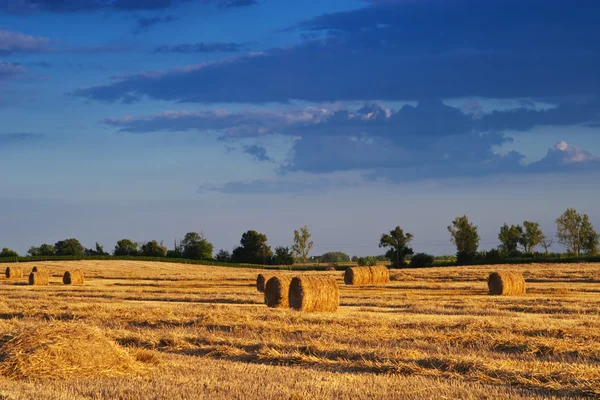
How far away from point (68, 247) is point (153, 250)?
18200 mm

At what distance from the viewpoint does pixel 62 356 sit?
11977 mm

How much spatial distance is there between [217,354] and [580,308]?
1270cm

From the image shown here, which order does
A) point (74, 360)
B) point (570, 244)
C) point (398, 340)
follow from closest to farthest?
point (74, 360) → point (398, 340) → point (570, 244)

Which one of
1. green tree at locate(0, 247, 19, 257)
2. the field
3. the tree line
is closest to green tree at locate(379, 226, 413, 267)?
the tree line

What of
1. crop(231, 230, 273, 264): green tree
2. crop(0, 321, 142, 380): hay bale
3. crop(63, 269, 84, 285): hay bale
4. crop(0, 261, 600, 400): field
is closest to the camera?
crop(0, 261, 600, 400): field

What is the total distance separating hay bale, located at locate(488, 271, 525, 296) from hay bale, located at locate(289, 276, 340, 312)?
9971 mm

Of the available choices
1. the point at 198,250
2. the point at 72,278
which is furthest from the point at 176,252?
the point at 72,278

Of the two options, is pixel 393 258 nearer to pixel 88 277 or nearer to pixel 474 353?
pixel 88 277

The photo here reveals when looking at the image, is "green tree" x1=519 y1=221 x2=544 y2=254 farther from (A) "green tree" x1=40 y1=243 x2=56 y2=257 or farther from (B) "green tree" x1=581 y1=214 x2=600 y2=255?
(A) "green tree" x1=40 y1=243 x2=56 y2=257

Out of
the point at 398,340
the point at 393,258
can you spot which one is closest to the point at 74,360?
the point at 398,340

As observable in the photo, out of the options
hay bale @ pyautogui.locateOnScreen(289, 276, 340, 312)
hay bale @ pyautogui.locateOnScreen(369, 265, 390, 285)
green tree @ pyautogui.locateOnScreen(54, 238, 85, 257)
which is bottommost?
hay bale @ pyautogui.locateOnScreen(289, 276, 340, 312)

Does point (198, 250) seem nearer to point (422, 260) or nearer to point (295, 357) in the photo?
point (422, 260)

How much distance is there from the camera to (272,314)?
20.2m

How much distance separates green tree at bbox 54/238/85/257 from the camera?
118738mm
